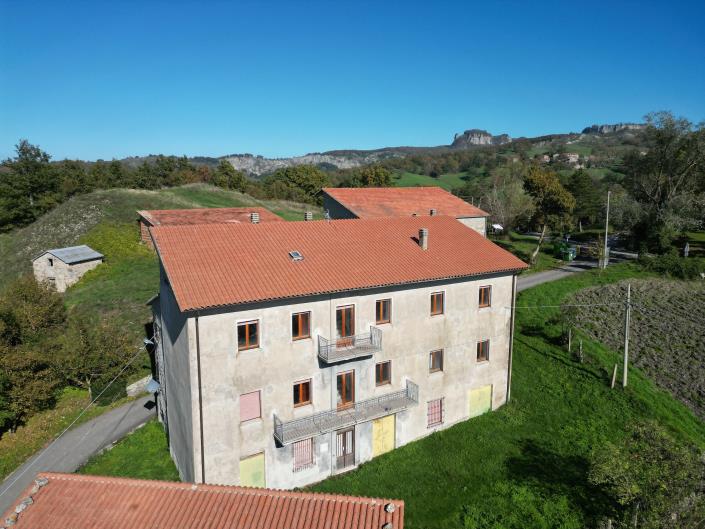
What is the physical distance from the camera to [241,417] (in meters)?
19.3

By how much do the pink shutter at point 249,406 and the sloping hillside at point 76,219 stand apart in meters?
48.7

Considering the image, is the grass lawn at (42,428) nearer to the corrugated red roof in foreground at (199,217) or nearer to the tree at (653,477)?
the corrugated red roof in foreground at (199,217)

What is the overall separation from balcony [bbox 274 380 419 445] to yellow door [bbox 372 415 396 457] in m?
1.24

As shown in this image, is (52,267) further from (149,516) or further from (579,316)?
(579,316)

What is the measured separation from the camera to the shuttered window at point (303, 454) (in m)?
20.9

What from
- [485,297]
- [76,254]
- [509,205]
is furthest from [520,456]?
[509,205]

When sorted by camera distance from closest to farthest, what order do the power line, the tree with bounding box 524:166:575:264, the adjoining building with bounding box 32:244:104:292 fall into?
the power line < the adjoining building with bounding box 32:244:104:292 < the tree with bounding box 524:166:575:264

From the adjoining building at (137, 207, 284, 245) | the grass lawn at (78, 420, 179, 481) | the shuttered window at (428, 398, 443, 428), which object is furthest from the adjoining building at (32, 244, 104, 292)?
the shuttered window at (428, 398, 443, 428)

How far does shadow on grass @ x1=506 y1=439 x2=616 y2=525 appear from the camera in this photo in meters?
20.2

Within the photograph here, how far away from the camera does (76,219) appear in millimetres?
63000

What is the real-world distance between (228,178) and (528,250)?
235ft

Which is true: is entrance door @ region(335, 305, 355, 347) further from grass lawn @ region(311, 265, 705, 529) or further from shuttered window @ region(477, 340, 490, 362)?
shuttered window @ region(477, 340, 490, 362)

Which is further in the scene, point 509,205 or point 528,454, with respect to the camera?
point 509,205

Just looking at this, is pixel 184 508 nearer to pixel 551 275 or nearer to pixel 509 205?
pixel 551 275
